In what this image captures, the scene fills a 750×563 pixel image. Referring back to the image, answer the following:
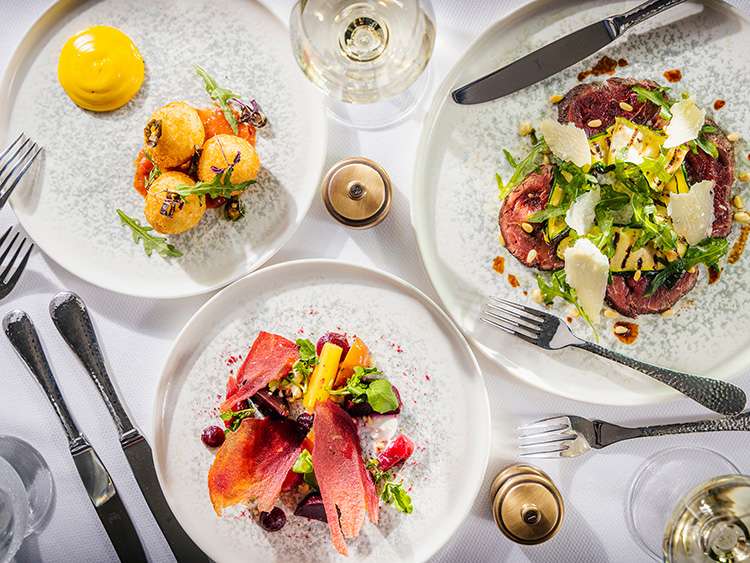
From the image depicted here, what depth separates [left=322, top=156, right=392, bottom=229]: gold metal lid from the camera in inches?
51.8

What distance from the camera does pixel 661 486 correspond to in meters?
1.40

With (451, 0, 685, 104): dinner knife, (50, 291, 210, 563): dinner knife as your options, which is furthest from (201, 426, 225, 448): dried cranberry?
(451, 0, 685, 104): dinner knife

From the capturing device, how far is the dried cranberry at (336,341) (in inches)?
52.4

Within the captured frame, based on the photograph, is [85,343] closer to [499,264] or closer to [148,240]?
[148,240]

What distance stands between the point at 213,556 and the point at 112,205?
0.79 metres

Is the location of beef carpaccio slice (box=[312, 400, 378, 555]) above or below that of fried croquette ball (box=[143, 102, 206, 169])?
below

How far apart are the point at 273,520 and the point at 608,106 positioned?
1.12 metres

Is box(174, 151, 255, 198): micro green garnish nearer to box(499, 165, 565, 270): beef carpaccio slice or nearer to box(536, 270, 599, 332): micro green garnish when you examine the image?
box(499, 165, 565, 270): beef carpaccio slice

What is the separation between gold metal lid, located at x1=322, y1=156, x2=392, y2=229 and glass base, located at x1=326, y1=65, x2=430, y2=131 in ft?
0.32

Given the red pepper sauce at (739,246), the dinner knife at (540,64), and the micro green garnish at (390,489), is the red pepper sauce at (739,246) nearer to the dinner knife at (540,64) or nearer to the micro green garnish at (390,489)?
the dinner knife at (540,64)

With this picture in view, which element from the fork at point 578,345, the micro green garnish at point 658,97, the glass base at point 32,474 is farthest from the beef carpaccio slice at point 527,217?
the glass base at point 32,474

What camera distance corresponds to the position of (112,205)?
→ 138 cm

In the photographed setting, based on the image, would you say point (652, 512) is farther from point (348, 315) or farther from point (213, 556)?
point (213, 556)

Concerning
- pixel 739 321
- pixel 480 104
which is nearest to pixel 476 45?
pixel 480 104
